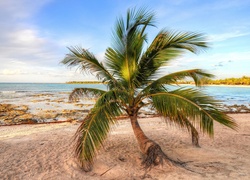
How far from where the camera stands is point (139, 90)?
17.9 ft

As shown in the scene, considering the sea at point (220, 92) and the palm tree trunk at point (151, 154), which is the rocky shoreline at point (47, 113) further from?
the palm tree trunk at point (151, 154)

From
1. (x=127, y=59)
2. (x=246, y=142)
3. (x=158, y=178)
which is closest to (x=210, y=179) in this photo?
(x=158, y=178)

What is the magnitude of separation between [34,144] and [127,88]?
3.89 metres

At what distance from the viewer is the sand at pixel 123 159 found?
15.8 feet

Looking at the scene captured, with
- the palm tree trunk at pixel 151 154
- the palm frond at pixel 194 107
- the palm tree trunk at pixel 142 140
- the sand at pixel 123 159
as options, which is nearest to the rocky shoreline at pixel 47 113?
the sand at pixel 123 159

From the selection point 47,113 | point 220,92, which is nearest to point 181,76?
point 47,113

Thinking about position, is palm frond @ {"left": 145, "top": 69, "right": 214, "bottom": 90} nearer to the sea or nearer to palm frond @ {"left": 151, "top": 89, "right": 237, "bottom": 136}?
the sea

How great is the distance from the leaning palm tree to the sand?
0.42 metres

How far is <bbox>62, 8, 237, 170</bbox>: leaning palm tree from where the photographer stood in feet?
13.9

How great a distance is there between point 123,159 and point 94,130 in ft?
6.20

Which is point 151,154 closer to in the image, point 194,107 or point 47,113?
point 194,107

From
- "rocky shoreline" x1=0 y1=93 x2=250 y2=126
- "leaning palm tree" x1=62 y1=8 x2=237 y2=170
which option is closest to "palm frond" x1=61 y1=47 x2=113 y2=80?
"leaning palm tree" x1=62 y1=8 x2=237 y2=170

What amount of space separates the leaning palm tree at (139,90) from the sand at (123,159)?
0.42m

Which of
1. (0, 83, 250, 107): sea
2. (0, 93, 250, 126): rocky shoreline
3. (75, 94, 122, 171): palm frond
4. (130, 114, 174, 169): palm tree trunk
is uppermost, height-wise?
(75, 94, 122, 171): palm frond
